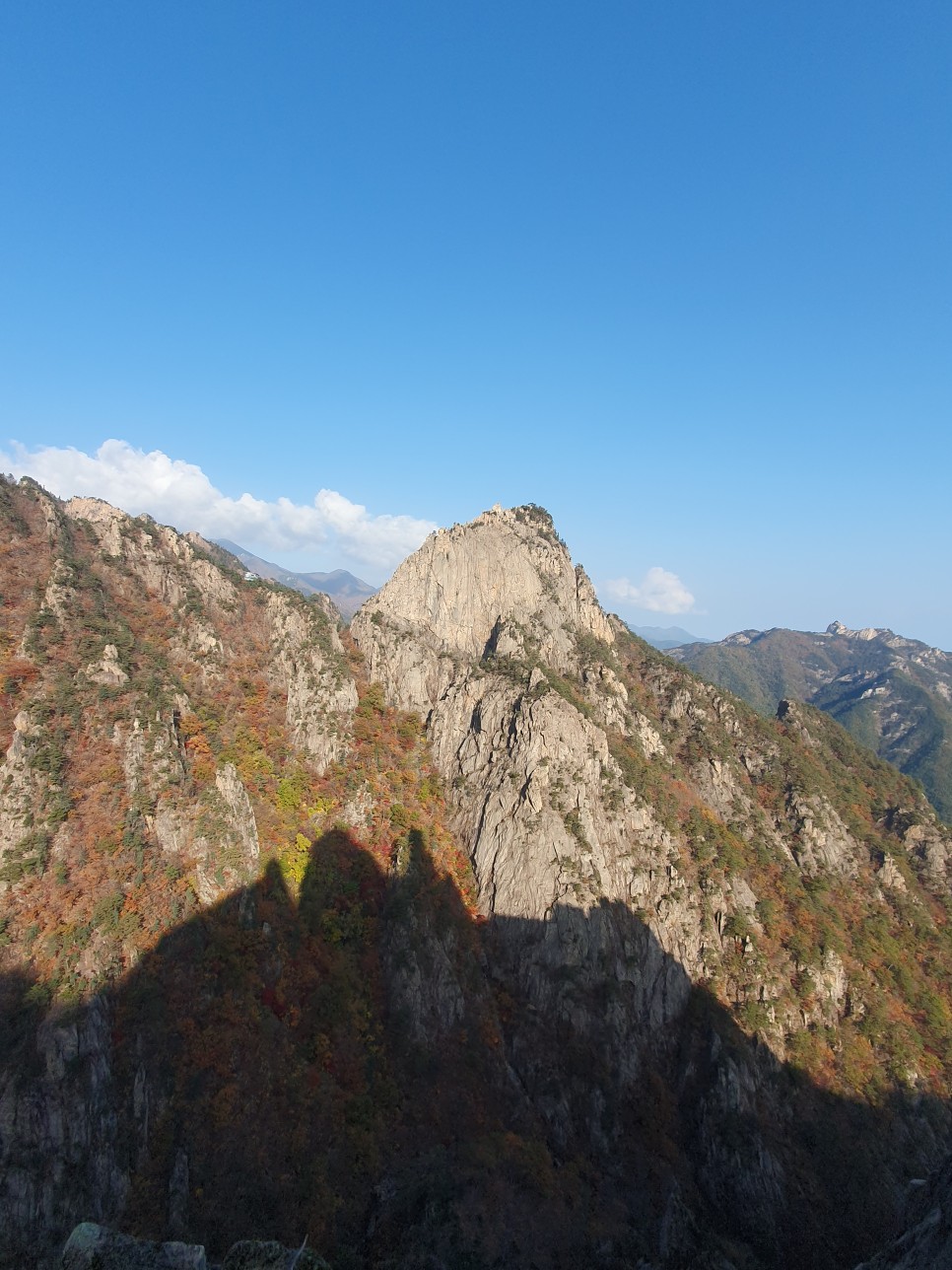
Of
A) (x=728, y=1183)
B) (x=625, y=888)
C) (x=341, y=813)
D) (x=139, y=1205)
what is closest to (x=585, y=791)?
(x=625, y=888)

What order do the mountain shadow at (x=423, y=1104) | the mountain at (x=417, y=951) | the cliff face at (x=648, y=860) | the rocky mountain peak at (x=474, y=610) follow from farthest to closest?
the rocky mountain peak at (x=474, y=610) < the cliff face at (x=648, y=860) < the mountain at (x=417, y=951) < the mountain shadow at (x=423, y=1104)

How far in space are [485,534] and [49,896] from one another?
221 ft

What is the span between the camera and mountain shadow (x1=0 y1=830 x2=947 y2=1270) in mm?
30062

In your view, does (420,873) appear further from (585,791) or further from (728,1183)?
(728,1183)

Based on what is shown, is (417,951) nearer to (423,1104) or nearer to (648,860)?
(423,1104)

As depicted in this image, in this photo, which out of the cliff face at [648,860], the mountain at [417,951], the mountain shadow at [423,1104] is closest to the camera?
the mountain shadow at [423,1104]

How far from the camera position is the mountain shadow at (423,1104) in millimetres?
30062

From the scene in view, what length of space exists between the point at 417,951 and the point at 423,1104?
9850 millimetres

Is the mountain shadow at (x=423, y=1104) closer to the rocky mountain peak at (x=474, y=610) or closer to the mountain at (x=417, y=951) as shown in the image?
the mountain at (x=417, y=951)

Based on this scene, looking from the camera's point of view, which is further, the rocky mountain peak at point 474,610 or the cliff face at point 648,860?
the rocky mountain peak at point 474,610

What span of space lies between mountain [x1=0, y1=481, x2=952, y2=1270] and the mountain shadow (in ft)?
0.64

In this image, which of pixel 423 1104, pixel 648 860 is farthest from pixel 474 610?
pixel 423 1104

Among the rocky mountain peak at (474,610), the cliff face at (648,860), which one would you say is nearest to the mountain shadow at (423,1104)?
the cliff face at (648,860)

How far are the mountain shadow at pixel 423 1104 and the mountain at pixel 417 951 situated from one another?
7.7 inches
